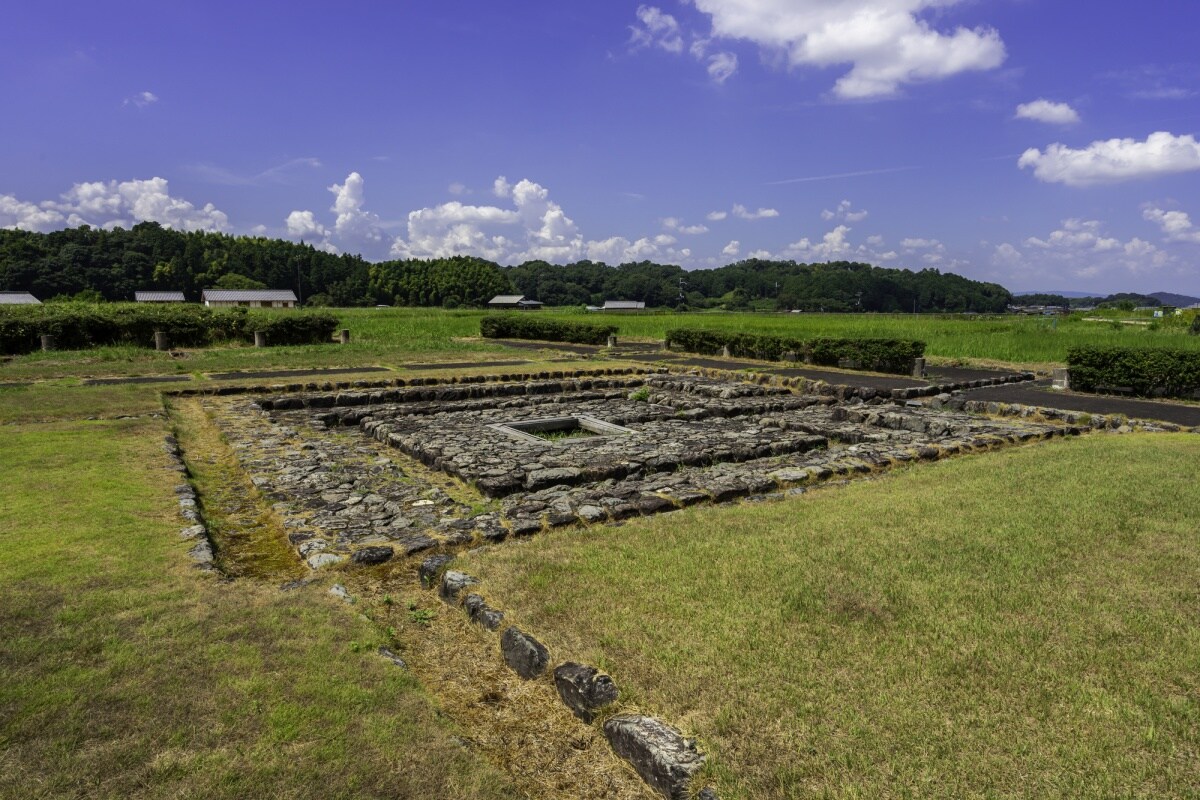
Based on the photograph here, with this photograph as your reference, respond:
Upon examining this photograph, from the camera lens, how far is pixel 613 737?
2984 millimetres

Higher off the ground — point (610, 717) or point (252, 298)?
point (252, 298)

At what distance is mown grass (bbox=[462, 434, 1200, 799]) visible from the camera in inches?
104

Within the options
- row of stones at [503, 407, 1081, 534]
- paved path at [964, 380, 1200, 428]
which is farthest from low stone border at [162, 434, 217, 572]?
paved path at [964, 380, 1200, 428]

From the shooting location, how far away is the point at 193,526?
219 inches

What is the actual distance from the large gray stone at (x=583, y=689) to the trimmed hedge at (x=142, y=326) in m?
24.8

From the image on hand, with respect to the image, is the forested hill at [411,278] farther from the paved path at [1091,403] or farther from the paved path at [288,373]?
the paved path at [1091,403]

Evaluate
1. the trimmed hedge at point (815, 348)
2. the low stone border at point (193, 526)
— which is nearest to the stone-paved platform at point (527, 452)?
the low stone border at point (193, 526)

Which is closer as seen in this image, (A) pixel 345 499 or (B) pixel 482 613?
(B) pixel 482 613

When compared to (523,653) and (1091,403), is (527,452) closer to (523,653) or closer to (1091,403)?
(523,653)

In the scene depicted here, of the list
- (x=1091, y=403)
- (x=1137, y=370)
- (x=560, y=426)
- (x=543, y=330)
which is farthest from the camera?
(x=543, y=330)

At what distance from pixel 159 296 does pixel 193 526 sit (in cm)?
7888

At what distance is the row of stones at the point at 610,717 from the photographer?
8.80 ft

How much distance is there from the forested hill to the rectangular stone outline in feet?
231

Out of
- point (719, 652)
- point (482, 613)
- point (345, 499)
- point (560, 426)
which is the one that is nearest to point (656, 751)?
point (719, 652)
